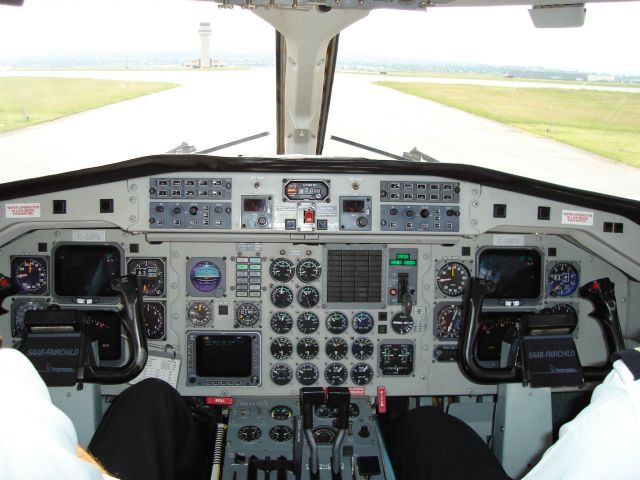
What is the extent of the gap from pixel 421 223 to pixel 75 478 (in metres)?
2.79

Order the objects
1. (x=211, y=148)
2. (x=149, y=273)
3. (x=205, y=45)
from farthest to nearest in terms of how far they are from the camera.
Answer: (x=211, y=148)
(x=205, y=45)
(x=149, y=273)

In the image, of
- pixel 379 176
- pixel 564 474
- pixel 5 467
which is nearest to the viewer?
pixel 5 467

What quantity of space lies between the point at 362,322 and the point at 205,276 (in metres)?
0.97

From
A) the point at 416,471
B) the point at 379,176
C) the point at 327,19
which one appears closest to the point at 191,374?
the point at 379,176

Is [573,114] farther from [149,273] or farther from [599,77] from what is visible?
[149,273]

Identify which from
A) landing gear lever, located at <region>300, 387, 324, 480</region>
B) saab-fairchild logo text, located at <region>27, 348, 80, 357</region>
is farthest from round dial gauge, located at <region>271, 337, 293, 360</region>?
saab-fairchild logo text, located at <region>27, 348, 80, 357</region>

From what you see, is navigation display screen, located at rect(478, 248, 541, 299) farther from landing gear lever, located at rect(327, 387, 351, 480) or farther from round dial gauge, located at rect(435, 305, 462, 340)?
landing gear lever, located at rect(327, 387, 351, 480)

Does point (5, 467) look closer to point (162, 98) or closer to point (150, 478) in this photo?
point (150, 478)

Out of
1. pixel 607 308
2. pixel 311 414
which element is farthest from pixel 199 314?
pixel 607 308

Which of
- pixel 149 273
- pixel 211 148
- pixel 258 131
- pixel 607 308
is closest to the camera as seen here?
pixel 607 308

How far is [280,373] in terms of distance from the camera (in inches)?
157

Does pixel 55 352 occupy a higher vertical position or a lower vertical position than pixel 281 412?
higher

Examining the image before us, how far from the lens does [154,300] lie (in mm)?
3910

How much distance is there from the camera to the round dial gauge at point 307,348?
13.1 ft
